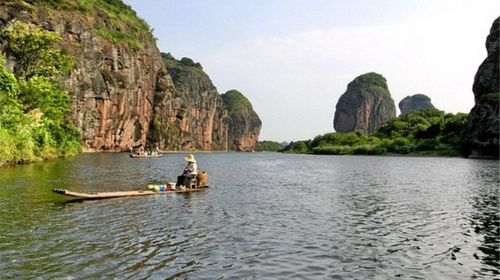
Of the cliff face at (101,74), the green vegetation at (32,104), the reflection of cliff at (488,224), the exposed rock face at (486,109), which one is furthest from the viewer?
the cliff face at (101,74)

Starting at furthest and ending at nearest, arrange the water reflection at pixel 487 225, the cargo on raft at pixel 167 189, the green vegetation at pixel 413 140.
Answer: the green vegetation at pixel 413 140 < the cargo on raft at pixel 167 189 < the water reflection at pixel 487 225

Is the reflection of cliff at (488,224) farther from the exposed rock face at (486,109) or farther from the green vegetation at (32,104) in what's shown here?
the exposed rock face at (486,109)

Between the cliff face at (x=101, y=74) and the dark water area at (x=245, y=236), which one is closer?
the dark water area at (x=245, y=236)

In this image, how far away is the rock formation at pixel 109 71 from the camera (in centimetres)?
10462

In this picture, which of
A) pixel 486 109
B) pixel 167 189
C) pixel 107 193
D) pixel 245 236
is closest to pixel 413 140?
pixel 486 109

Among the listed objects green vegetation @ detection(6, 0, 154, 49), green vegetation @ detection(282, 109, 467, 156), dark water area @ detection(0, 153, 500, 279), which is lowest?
dark water area @ detection(0, 153, 500, 279)

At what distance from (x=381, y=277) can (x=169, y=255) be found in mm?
6976

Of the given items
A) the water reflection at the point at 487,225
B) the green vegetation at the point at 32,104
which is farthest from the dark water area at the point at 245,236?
the green vegetation at the point at 32,104

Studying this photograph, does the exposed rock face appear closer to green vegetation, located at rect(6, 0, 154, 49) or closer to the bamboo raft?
the bamboo raft

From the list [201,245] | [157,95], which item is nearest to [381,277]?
[201,245]

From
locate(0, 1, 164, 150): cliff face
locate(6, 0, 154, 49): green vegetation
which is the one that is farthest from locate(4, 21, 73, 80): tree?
locate(6, 0, 154, 49): green vegetation

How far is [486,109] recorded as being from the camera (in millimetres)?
105375

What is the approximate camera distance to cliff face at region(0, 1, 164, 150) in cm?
10331

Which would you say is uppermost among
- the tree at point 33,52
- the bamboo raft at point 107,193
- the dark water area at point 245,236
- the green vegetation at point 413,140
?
the tree at point 33,52
